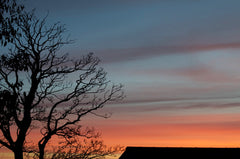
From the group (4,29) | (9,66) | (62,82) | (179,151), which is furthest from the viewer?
(179,151)

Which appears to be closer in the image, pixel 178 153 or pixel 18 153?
pixel 18 153

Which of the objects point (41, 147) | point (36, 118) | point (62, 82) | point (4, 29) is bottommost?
point (41, 147)

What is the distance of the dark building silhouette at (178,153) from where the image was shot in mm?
28297

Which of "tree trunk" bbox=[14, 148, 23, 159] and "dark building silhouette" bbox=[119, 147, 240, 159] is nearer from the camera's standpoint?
"tree trunk" bbox=[14, 148, 23, 159]

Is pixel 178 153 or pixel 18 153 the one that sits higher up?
pixel 18 153

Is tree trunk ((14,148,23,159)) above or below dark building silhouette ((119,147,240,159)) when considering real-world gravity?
above

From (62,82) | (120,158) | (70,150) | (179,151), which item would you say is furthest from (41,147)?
(179,151)

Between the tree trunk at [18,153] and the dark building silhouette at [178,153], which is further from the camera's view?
the dark building silhouette at [178,153]

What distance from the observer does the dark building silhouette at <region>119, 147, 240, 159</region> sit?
28.3 meters

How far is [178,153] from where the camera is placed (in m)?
29.1

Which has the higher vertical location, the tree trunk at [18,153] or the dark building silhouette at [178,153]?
the tree trunk at [18,153]

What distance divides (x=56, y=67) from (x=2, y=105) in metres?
12.2

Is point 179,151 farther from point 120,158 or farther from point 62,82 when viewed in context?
point 62,82

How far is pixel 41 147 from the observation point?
25938mm
